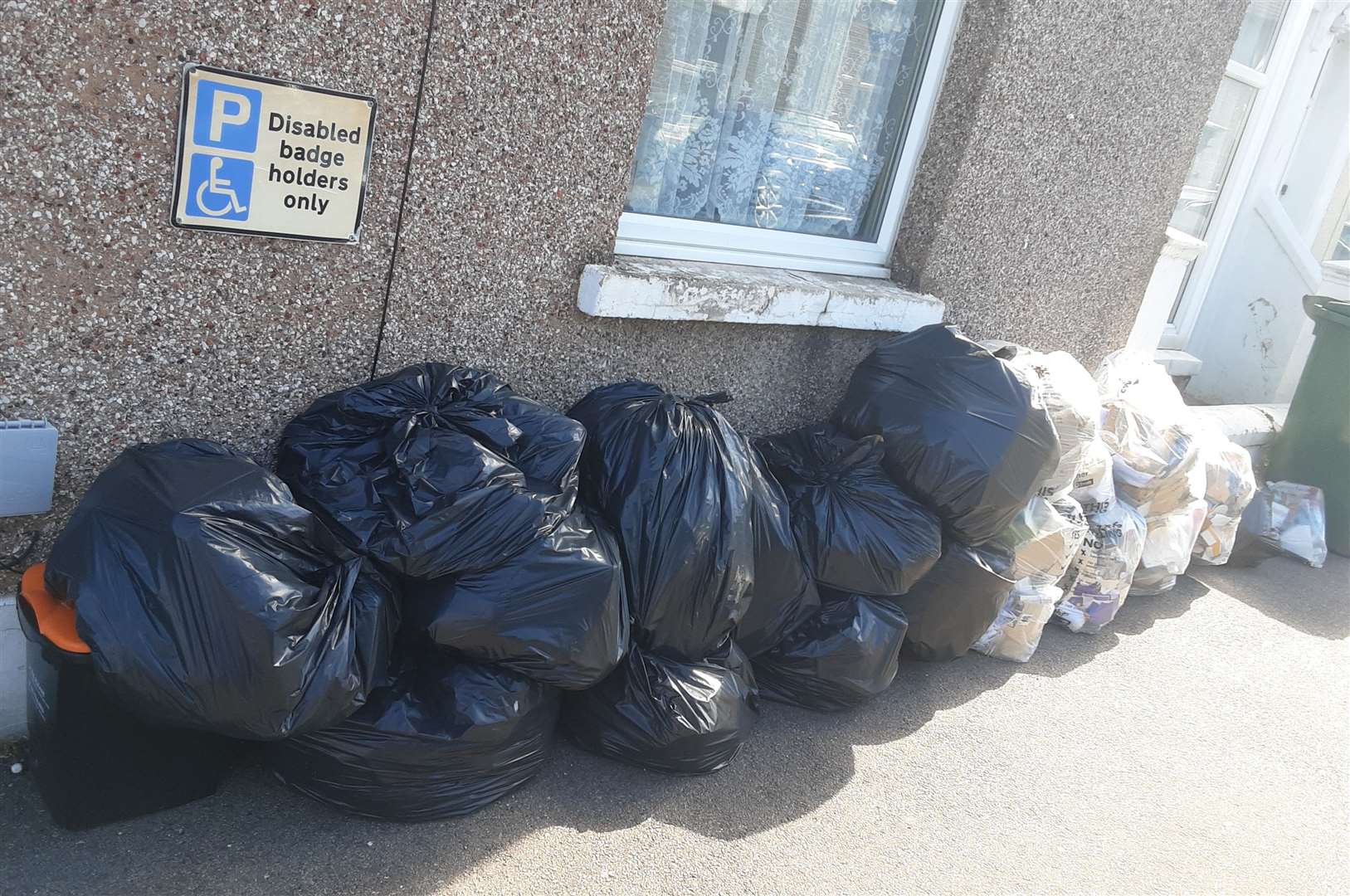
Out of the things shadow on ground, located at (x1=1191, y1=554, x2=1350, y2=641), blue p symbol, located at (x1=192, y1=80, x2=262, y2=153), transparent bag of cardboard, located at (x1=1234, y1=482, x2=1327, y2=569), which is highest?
blue p symbol, located at (x1=192, y1=80, x2=262, y2=153)

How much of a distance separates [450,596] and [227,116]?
1096 mm

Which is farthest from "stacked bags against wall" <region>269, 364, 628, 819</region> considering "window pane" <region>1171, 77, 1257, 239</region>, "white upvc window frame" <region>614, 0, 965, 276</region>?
"window pane" <region>1171, 77, 1257, 239</region>

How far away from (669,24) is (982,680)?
227 centimetres

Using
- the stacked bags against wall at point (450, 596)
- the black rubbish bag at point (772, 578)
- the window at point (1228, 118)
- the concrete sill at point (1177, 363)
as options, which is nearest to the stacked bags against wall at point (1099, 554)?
the black rubbish bag at point (772, 578)

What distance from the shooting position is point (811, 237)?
3.55 metres

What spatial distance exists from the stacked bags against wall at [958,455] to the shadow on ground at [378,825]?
464 mm

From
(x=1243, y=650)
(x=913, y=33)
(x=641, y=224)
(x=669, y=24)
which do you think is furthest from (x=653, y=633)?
(x=1243, y=650)

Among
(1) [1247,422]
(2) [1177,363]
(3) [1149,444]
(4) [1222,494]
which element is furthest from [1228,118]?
(3) [1149,444]

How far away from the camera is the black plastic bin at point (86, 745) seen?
1.78 m

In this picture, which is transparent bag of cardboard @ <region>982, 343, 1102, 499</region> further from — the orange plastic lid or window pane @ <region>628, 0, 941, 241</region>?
the orange plastic lid

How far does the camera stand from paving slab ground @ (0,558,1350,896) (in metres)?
1.98

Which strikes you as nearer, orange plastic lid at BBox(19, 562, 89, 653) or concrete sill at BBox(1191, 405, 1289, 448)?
orange plastic lid at BBox(19, 562, 89, 653)

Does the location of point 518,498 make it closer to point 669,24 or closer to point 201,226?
point 201,226

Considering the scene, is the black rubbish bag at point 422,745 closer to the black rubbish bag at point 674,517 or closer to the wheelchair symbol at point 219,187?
the black rubbish bag at point 674,517
